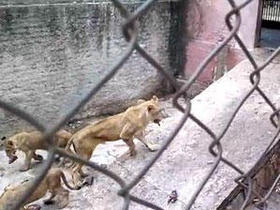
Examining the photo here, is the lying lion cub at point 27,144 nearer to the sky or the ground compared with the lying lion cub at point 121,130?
nearer to the ground

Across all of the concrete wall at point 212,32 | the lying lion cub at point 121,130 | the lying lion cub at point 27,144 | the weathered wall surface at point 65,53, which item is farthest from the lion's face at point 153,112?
the concrete wall at point 212,32

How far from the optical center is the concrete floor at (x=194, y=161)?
1.82 m

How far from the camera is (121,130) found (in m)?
2.51

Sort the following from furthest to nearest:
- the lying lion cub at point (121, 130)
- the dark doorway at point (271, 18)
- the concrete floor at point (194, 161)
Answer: the dark doorway at point (271, 18)
the lying lion cub at point (121, 130)
the concrete floor at point (194, 161)

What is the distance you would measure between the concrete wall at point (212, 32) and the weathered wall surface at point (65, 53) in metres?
0.22

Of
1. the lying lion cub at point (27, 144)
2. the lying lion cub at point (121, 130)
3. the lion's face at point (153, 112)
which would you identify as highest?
the lion's face at point (153, 112)

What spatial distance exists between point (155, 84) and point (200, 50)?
0.59 meters

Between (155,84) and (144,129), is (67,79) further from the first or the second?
(144,129)

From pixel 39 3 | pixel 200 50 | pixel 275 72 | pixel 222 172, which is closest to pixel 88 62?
pixel 39 3

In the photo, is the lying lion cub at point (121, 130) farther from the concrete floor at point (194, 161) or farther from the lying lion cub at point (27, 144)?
the lying lion cub at point (27, 144)

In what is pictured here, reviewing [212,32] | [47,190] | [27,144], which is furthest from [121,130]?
[212,32]

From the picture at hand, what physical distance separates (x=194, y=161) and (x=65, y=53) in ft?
7.87

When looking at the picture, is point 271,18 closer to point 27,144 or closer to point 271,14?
point 271,14

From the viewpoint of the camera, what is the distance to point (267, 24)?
510 cm
